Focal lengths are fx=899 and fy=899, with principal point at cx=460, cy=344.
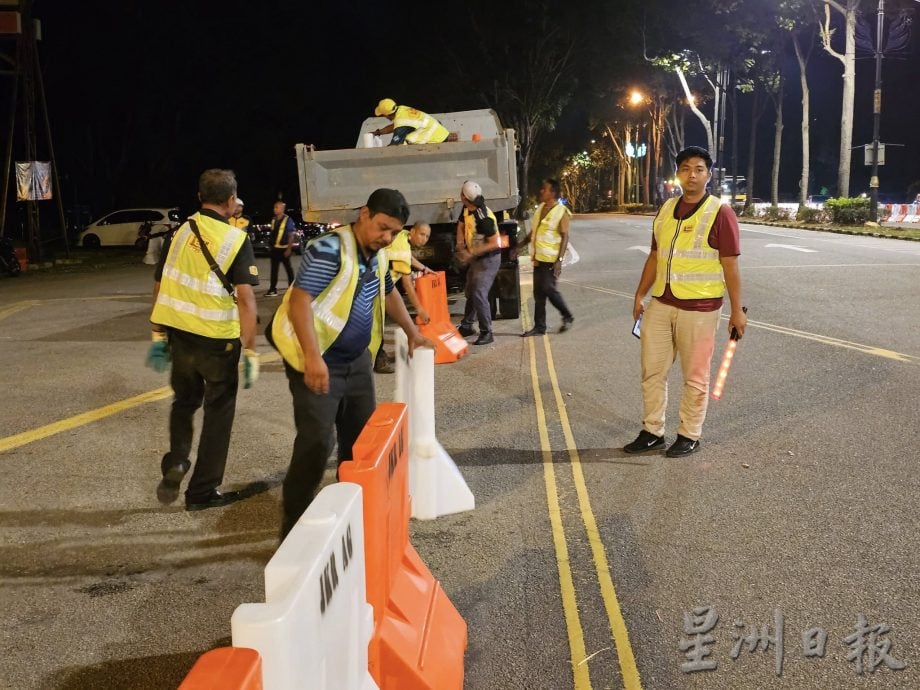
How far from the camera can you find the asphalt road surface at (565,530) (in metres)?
3.47

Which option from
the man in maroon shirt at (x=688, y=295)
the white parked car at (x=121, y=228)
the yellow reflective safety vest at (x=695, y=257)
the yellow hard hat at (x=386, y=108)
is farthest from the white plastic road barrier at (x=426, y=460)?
the white parked car at (x=121, y=228)

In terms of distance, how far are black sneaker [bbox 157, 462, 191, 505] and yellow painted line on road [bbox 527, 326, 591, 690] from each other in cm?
210

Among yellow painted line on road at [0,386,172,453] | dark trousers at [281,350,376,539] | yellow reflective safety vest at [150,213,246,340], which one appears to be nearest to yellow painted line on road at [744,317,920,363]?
dark trousers at [281,350,376,539]

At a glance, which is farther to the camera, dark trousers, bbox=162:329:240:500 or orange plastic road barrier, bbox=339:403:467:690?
dark trousers, bbox=162:329:240:500

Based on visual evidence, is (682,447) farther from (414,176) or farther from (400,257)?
(414,176)

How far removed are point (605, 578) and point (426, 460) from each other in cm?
117

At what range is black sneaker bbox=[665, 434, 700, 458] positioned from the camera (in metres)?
5.95

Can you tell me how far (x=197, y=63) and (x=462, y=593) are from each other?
43.1 meters

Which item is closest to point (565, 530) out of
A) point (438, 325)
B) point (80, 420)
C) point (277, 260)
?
point (80, 420)

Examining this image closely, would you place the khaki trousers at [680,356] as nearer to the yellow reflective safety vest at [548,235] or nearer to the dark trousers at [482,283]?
the dark trousers at [482,283]

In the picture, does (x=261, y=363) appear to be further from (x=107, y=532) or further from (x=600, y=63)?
(x=600, y=63)

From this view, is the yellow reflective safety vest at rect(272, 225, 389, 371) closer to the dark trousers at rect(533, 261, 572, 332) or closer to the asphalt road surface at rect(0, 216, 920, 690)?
the asphalt road surface at rect(0, 216, 920, 690)

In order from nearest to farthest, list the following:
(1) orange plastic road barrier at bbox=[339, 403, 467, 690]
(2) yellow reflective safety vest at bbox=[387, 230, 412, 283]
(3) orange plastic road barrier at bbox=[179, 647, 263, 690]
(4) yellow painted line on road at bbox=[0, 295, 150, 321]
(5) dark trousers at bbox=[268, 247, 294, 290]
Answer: (3) orange plastic road barrier at bbox=[179, 647, 263, 690]
(1) orange plastic road barrier at bbox=[339, 403, 467, 690]
(2) yellow reflective safety vest at bbox=[387, 230, 412, 283]
(4) yellow painted line on road at bbox=[0, 295, 150, 321]
(5) dark trousers at bbox=[268, 247, 294, 290]

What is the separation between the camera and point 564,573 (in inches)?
164
